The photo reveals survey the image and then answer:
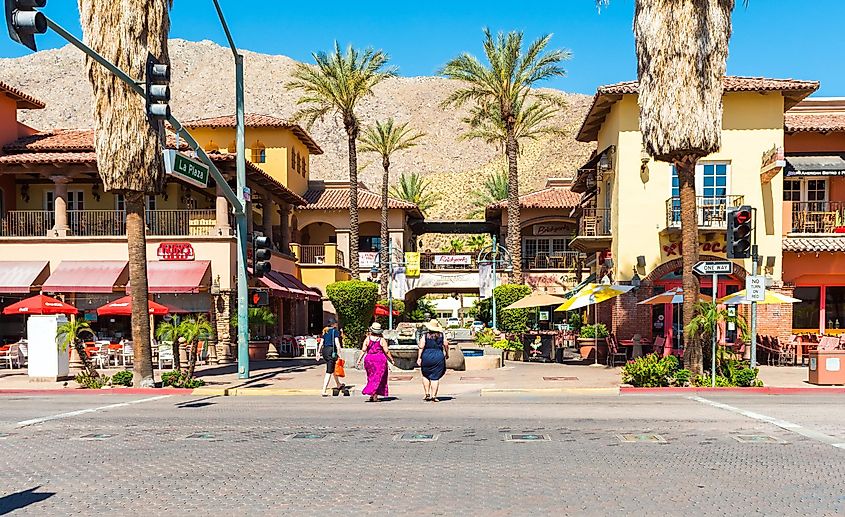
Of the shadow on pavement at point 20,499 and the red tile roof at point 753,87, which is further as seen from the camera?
the red tile roof at point 753,87

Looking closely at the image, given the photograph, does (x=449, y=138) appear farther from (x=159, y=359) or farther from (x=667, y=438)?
(x=667, y=438)

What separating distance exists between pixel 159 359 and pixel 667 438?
57.8ft

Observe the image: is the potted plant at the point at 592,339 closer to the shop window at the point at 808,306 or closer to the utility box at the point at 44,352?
the shop window at the point at 808,306

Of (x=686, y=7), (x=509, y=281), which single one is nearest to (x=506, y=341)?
(x=509, y=281)

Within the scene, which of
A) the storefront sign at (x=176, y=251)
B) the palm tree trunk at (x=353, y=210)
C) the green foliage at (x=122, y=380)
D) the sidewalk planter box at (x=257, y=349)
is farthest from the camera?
the palm tree trunk at (x=353, y=210)

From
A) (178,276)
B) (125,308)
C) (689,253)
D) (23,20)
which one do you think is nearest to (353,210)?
(178,276)

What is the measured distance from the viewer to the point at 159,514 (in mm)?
7957

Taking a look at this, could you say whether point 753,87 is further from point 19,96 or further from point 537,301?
point 19,96

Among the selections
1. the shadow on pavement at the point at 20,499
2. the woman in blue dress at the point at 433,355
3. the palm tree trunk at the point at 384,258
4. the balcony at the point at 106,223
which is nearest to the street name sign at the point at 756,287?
the woman in blue dress at the point at 433,355

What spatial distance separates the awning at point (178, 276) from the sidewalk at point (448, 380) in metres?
2.98

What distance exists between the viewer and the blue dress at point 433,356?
708 inches

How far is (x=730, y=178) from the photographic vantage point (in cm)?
2975

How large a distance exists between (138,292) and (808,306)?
22310mm

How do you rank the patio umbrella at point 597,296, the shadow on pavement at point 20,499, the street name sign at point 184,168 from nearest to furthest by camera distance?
the shadow on pavement at point 20,499
the street name sign at point 184,168
the patio umbrella at point 597,296
